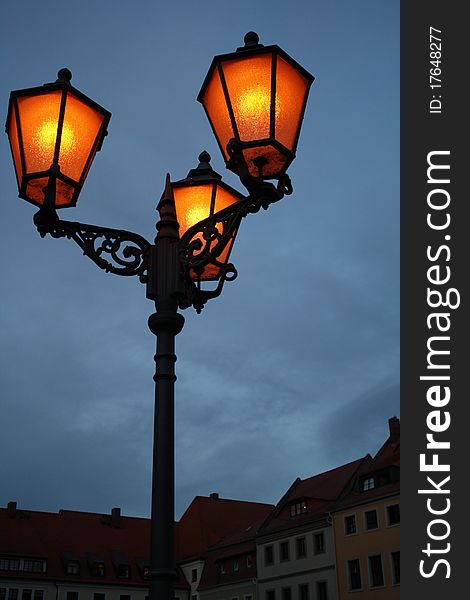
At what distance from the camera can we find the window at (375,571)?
41.9 meters

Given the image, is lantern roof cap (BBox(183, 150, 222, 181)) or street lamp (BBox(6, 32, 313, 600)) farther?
lantern roof cap (BBox(183, 150, 222, 181))

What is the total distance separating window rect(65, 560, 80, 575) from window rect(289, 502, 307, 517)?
59.9ft

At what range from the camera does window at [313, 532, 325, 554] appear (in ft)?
152

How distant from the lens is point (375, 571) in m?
42.2

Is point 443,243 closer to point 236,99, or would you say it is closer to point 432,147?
point 432,147

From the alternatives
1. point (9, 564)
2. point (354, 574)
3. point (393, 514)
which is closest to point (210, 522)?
point (9, 564)

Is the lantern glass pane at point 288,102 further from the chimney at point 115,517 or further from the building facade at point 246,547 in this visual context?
the chimney at point 115,517

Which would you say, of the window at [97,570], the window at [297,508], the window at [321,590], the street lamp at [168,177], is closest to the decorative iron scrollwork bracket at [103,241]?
the street lamp at [168,177]

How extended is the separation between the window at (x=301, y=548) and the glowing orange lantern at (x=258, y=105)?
45644 millimetres

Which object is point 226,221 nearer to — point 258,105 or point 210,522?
point 258,105

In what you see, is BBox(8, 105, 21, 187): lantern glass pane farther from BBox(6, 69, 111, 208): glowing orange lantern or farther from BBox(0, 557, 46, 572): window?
BBox(0, 557, 46, 572): window

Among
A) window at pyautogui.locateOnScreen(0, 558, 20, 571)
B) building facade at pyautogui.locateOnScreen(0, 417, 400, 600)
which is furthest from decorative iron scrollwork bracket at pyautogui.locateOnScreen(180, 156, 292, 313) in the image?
window at pyautogui.locateOnScreen(0, 558, 20, 571)

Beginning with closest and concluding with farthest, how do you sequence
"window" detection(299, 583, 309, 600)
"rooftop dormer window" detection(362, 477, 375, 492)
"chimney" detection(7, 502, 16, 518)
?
"rooftop dormer window" detection(362, 477, 375, 492) < "window" detection(299, 583, 309, 600) < "chimney" detection(7, 502, 16, 518)

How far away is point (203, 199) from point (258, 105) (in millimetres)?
1325
